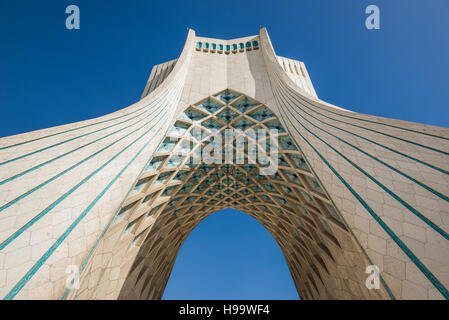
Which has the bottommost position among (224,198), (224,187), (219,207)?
(219,207)

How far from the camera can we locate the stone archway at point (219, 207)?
5125 millimetres

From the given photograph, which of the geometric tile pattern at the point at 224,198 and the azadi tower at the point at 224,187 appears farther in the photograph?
the geometric tile pattern at the point at 224,198

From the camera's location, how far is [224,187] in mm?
9883

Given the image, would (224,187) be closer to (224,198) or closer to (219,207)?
(224,198)

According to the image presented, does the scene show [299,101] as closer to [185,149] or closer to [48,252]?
[185,149]

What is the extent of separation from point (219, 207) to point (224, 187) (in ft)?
7.26

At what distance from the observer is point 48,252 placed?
269 centimetres

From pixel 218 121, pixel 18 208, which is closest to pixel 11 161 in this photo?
pixel 18 208

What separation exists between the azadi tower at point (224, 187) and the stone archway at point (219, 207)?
2.4 inches

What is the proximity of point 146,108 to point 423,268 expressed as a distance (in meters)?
7.22

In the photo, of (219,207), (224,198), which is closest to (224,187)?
(224,198)

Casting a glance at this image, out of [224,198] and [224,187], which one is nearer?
[224,187]

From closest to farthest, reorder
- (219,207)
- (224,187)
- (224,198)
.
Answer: (224,187)
(224,198)
(219,207)

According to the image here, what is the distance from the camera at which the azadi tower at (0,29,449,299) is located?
8.79 feet
